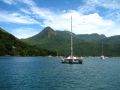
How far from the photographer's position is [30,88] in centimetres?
6544

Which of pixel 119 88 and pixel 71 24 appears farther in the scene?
pixel 71 24

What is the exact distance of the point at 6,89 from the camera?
209 feet

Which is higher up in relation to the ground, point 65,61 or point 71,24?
point 71,24

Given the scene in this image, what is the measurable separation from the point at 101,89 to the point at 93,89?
1.95m

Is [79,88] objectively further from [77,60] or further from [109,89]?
[77,60]

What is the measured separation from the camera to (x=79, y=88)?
65.9 meters

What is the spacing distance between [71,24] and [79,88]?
3964 inches

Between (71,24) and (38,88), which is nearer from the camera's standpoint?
(38,88)

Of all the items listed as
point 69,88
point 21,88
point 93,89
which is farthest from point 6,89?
point 93,89

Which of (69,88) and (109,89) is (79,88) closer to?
(69,88)

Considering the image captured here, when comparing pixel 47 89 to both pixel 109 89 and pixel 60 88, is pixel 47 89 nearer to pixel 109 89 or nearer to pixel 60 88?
pixel 60 88

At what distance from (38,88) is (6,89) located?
739cm

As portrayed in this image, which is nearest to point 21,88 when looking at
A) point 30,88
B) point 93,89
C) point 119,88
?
point 30,88

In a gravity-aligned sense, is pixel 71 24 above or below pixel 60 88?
above
